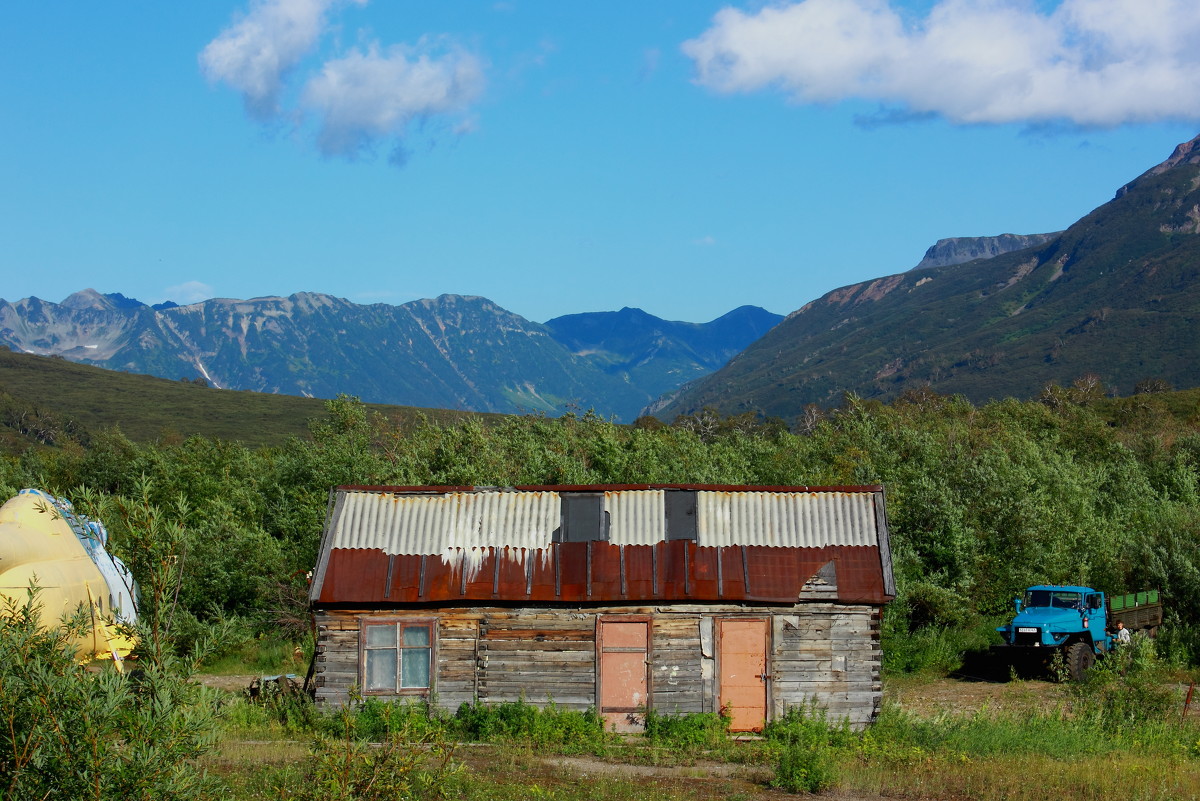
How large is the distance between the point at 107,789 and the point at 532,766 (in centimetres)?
866

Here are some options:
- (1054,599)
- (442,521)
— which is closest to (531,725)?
(442,521)

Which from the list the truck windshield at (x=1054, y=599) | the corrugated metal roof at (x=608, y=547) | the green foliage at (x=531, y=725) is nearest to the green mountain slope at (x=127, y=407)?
the truck windshield at (x=1054, y=599)

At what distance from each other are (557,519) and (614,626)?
7.41 ft

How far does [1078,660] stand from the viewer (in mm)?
23812

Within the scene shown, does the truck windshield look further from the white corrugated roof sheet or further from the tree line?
the white corrugated roof sheet

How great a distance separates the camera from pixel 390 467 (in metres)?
35.8

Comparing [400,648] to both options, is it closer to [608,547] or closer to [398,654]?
[398,654]

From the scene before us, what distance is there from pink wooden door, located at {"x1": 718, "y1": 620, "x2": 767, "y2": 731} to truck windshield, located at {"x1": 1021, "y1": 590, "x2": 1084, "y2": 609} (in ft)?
30.4

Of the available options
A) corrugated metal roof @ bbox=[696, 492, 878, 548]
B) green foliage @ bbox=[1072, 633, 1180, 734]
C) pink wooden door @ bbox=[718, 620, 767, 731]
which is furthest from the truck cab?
pink wooden door @ bbox=[718, 620, 767, 731]

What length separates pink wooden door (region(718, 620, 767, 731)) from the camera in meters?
19.0

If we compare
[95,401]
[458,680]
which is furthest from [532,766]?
[95,401]

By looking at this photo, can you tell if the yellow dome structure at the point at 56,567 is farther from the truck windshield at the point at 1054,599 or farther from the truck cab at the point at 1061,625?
the truck windshield at the point at 1054,599

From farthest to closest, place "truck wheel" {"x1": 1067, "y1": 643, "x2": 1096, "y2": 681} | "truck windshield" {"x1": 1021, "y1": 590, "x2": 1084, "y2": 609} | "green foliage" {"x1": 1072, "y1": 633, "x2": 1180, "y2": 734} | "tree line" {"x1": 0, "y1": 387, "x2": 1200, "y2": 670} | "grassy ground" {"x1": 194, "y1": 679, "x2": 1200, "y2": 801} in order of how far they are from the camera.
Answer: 1. "tree line" {"x1": 0, "y1": 387, "x2": 1200, "y2": 670}
2. "truck windshield" {"x1": 1021, "y1": 590, "x2": 1084, "y2": 609}
3. "truck wheel" {"x1": 1067, "y1": 643, "x2": 1096, "y2": 681}
4. "green foliage" {"x1": 1072, "y1": 633, "x2": 1180, "y2": 734}
5. "grassy ground" {"x1": 194, "y1": 679, "x2": 1200, "y2": 801}

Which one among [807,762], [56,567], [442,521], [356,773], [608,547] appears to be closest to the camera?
[356,773]
